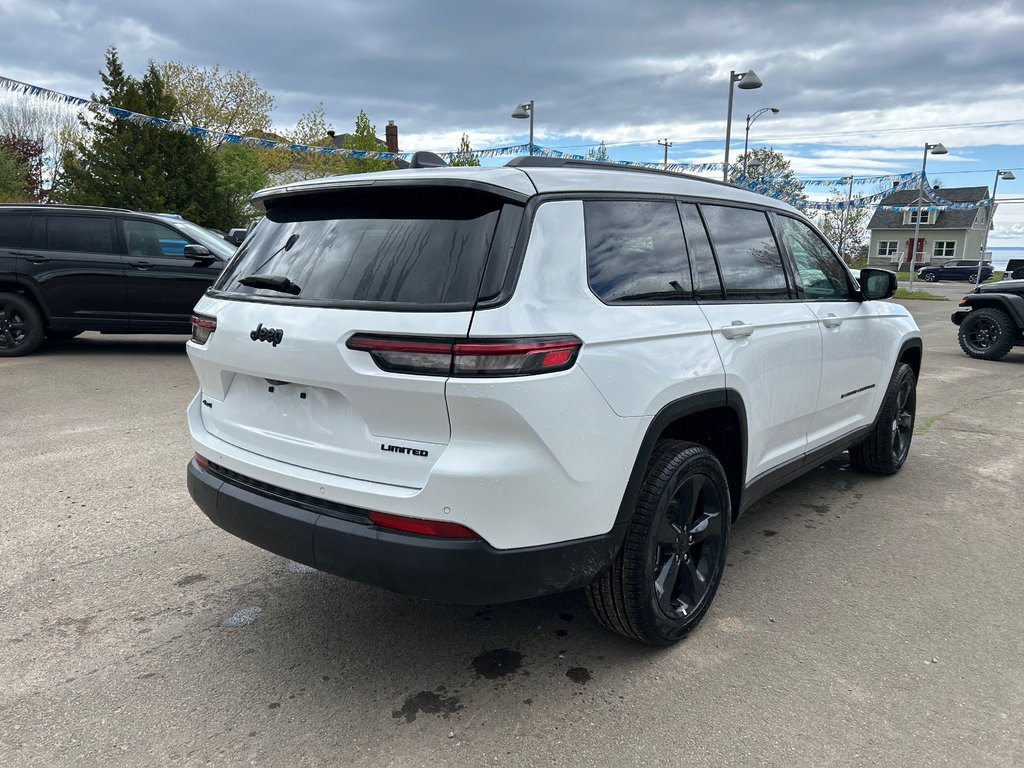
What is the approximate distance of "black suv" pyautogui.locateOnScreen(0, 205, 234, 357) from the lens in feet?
29.4

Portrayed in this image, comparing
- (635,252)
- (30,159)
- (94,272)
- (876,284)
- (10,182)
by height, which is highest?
(30,159)

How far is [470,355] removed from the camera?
2107 millimetres

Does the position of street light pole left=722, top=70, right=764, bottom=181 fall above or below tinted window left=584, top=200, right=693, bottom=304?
above

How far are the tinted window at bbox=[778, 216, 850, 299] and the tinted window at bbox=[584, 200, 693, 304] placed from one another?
1.16m

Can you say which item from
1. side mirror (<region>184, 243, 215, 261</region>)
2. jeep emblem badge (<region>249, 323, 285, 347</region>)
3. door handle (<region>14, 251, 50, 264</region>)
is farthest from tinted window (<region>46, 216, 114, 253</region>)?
jeep emblem badge (<region>249, 323, 285, 347</region>)

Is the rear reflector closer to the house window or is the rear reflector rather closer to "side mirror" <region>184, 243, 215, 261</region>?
"side mirror" <region>184, 243, 215, 261</region>

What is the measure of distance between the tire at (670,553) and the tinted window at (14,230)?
931 cm

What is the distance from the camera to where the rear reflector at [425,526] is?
86.0 inches

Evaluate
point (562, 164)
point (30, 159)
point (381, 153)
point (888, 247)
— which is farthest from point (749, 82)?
point (888, 247)

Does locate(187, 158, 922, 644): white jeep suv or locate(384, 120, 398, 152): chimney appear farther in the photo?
locate(384, 120, 398, 152): chimney

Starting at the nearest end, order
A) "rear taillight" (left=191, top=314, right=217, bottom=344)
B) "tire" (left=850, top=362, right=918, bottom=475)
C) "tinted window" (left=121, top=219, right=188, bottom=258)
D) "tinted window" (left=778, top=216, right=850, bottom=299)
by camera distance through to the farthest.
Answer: "rear taillight" (left=191, top=314, right=217, bottom=344) → "tinted window" (left=778, top=216, right=850, bottom=299) → "tire" (left=850, top=362, right=918, bottom=475) → "tinted window" (left=121, top=219, right=188, bottom=258)

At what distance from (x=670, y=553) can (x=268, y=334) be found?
1.69m

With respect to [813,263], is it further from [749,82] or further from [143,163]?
[143,163]

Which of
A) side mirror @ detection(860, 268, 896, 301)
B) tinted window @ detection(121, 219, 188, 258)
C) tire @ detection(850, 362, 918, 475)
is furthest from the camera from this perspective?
tinted window @ detection(121, 219, 188, 258)
